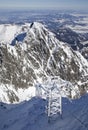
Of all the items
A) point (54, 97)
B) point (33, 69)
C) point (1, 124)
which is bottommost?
point (33, 69)

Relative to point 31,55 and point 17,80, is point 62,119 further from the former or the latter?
point 31,55

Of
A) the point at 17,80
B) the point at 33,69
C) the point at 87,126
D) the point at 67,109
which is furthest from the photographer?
the point at 33,69

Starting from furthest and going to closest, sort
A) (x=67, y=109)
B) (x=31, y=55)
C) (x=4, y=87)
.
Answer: (x=31, y=55) → (x=4, y=87) → (x=67, y=109)

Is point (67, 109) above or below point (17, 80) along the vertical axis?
above

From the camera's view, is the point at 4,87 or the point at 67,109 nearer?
the point at 67,109

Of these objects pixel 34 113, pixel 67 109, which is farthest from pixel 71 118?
pixel 34 113

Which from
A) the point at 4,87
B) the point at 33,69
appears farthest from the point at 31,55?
the point at 4,87

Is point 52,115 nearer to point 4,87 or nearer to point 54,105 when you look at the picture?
point 54,105
